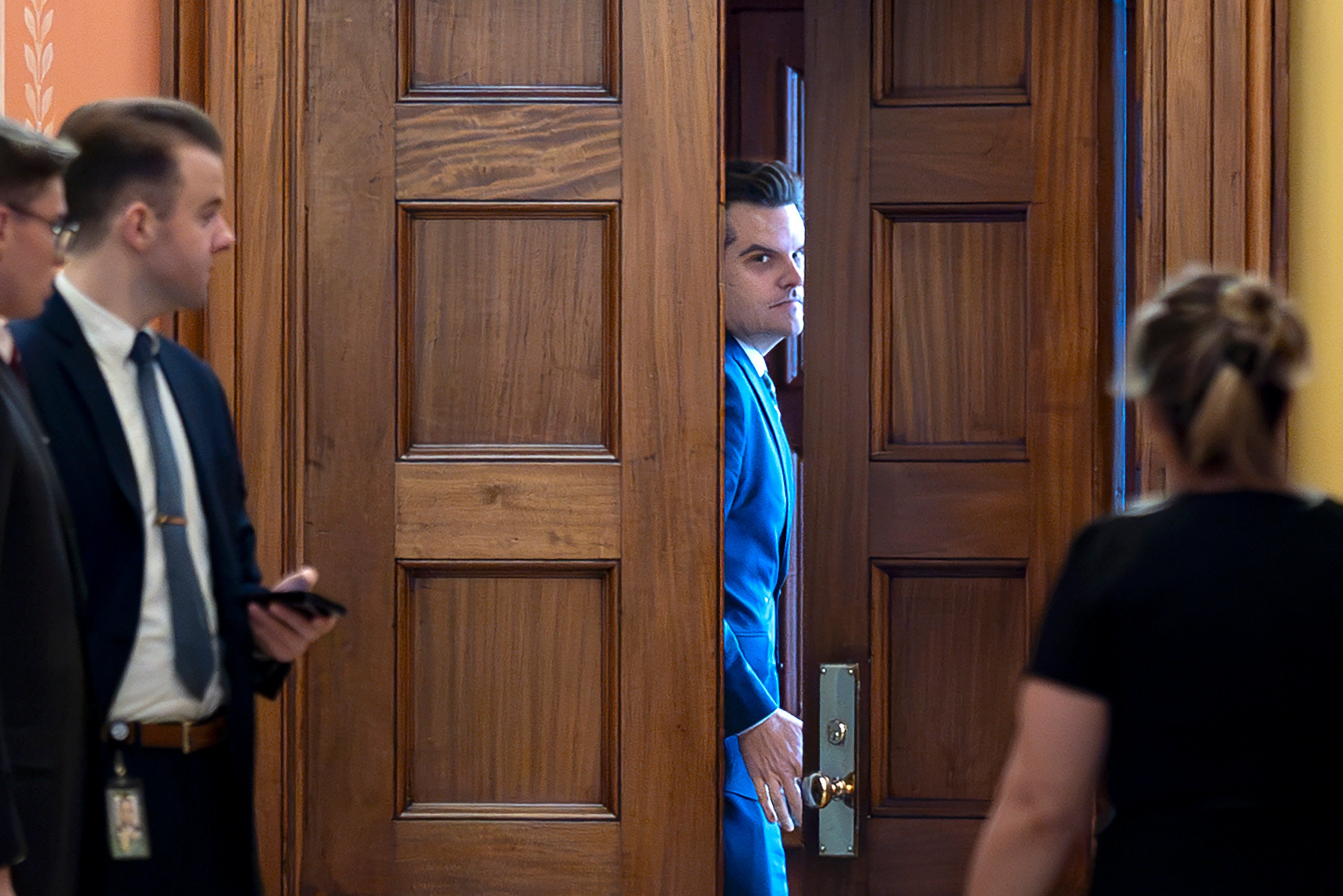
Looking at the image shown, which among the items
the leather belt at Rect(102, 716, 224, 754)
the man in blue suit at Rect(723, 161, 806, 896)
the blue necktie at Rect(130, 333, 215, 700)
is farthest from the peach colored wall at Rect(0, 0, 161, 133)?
the man in blue suit at Rect(723, 161, 806, 896)

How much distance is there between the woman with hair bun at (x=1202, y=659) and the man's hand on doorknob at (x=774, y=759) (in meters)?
1.85

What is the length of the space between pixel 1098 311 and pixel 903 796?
1.08 m

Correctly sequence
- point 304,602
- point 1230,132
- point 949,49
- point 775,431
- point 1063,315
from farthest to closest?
point 775,431, point 949,49, point 1063,315, point 1230,132, point 304,602

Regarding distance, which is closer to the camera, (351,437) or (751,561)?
(351,437)

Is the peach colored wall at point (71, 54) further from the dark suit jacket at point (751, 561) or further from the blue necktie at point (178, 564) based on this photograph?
the dark suit jacket at point (751, 561)

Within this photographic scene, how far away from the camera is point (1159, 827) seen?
135cm

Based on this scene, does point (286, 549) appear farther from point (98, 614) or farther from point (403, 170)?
point (98, 614)

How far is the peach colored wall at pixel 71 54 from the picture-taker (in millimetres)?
2342

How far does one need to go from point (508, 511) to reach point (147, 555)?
1.01 metres

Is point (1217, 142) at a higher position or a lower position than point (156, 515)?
higher

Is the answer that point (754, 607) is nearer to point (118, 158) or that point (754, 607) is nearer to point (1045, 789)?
point (118, 158)

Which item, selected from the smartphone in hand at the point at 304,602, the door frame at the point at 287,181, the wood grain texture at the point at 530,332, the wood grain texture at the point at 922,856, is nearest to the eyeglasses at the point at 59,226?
the smartphone in hand at the point at 304,602

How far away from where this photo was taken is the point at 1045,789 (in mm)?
1362

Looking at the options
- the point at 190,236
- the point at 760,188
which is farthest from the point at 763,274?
the point at 190,236
